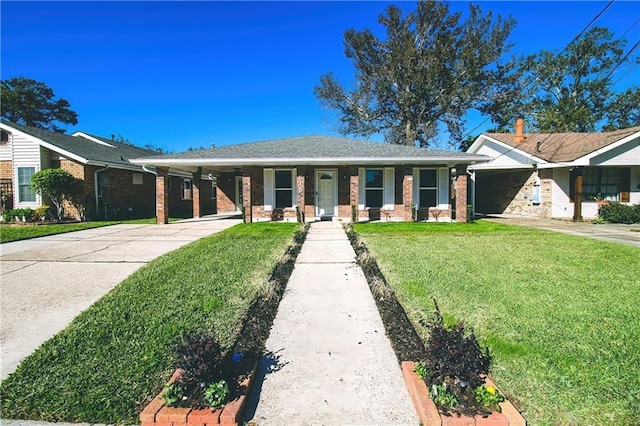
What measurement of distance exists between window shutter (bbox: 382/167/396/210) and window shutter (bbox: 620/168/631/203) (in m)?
11.8

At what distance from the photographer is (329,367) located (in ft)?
9.73

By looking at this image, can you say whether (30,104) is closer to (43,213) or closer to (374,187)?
(43,213)

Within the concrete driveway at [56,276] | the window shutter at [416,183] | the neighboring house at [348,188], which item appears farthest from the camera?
the window shutter at [416,183]

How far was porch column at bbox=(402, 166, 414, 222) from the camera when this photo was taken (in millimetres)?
14195

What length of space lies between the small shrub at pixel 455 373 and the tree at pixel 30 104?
49717 millimetres

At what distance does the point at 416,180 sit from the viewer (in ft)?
49.5

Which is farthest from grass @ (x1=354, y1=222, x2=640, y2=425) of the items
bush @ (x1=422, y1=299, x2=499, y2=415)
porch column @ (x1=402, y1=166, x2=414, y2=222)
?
porch column @ (x1=402, y1=166, x2=414, y2=222)

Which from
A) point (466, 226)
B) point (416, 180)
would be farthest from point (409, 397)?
point (416, 180)

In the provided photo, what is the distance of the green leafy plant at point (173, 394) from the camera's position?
2289mm

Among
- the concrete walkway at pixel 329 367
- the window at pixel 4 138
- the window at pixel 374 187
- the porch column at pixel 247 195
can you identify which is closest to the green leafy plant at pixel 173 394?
the concrete walkway at pixel 329 367

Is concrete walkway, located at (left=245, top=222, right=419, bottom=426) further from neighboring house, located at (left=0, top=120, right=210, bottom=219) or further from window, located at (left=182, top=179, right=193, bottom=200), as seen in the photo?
window, located at (left=182, top=179, right=193, bottom=200)

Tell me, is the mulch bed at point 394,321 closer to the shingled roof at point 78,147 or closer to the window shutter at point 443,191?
the window shutter at point 443,191

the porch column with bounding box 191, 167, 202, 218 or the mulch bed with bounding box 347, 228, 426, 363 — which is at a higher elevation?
the porch column with bounding box 191, 167, 202, 218

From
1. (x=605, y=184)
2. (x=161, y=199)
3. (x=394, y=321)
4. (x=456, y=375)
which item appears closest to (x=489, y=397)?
(x=456, y=375)
